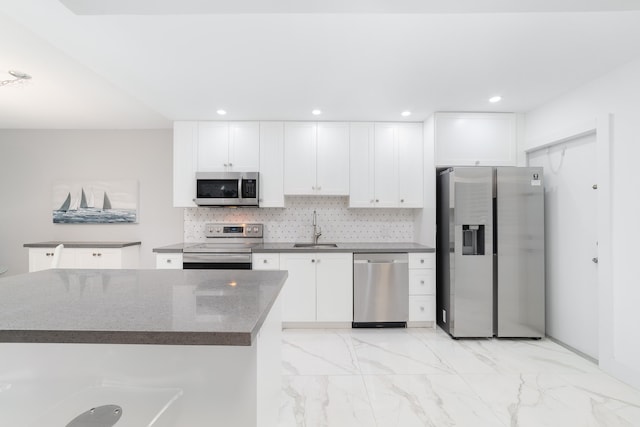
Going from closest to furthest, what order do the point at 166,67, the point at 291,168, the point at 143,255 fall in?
the point at 166,67 → the point at 291,168 → the point at 143,255

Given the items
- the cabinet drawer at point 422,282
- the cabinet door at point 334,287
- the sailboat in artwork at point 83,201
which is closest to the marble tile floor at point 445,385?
the cabinet door at point 334,287

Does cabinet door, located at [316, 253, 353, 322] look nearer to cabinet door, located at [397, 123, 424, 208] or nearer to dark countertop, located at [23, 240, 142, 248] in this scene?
cabinet door, located at [397, 123, 424, 208]

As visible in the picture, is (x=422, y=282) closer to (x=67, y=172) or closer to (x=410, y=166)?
(x=410, y=166)

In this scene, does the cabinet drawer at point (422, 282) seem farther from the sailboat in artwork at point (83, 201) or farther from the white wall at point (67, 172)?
the sailboat in artwork at point (83, 201)

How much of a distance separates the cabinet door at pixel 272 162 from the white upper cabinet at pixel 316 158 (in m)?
0.06

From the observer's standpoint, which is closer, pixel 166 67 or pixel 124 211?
pixel 166 67

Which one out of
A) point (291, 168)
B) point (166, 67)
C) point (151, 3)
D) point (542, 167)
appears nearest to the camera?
point (151, 3)

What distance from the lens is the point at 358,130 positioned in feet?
12.3

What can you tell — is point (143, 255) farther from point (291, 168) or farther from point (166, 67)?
point (166, 67)

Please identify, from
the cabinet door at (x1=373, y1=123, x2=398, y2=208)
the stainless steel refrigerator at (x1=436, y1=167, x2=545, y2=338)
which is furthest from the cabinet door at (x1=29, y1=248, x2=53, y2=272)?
the stainless steel refrigerator at (x1=436, y1=167, x2=545, y2=338)

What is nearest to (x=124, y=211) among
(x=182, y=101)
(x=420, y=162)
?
(x=182, y=101)

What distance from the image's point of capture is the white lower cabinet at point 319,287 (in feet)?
11.3

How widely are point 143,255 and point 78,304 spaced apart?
365 cm

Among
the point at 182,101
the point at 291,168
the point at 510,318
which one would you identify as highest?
the point at 182,101
